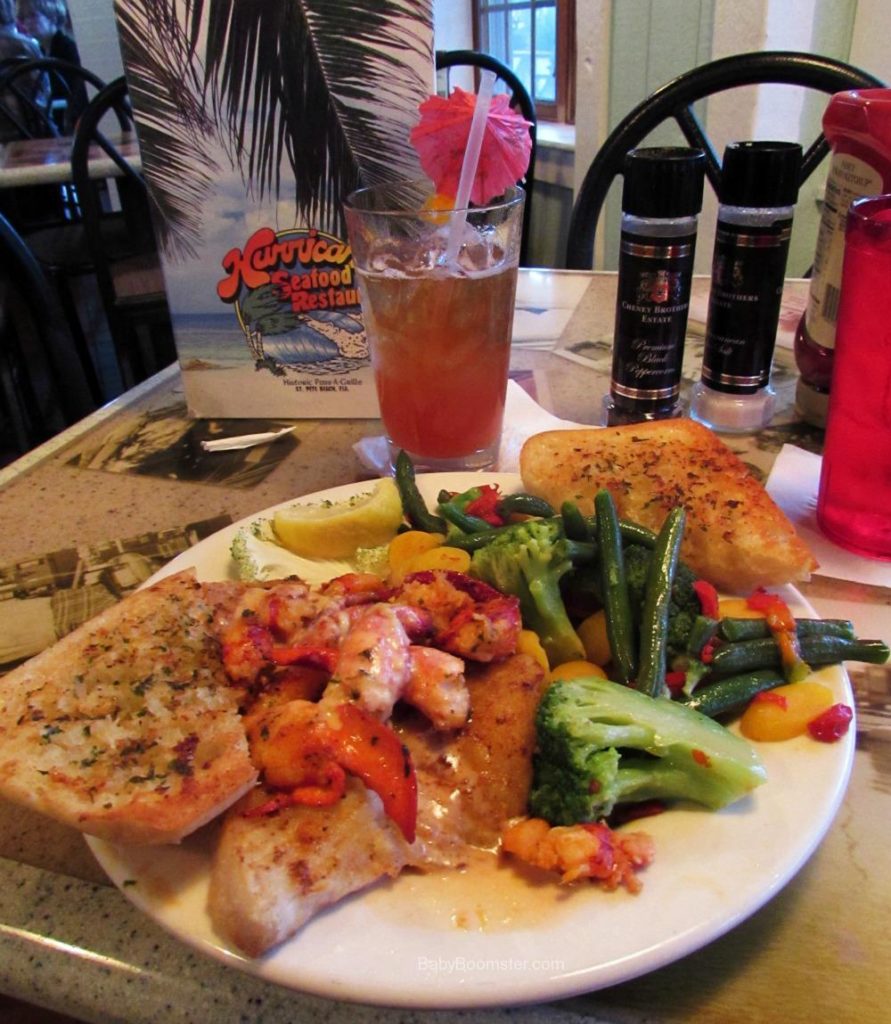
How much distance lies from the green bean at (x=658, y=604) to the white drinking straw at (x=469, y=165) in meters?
0.52

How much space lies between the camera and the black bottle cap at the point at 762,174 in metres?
1.25

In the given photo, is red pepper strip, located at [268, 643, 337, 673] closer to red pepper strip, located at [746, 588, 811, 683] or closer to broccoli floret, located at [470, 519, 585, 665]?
broccoli floret, located at [470, 519, 585, 665]

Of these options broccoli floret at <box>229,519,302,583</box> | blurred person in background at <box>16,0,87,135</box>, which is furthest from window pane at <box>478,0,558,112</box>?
broccoli floret at <box>229,519,302,583</box>

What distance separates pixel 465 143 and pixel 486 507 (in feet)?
1.71

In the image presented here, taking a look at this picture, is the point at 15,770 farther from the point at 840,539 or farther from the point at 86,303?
the point at 86,303

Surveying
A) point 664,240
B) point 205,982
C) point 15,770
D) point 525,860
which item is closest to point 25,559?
point 15,770

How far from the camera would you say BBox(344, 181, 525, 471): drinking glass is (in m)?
1.21

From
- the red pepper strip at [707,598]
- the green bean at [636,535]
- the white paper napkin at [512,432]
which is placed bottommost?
the white paper napkin at [512,432]

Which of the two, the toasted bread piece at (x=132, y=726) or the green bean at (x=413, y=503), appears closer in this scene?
the toasted bread piece at (x=132, y=726)

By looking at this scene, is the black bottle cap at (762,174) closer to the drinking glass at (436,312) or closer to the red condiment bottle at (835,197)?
the red condiment bottle at (835,197)

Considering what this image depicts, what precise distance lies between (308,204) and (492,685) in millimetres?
917

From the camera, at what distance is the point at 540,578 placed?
0.87m

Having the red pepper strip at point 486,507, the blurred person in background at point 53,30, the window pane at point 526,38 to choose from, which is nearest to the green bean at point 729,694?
the red pepper strip at point 486,507

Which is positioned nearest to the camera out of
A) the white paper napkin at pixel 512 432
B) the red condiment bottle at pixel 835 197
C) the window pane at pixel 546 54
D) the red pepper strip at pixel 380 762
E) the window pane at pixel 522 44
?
the red pepper strip at pixel 380 762
